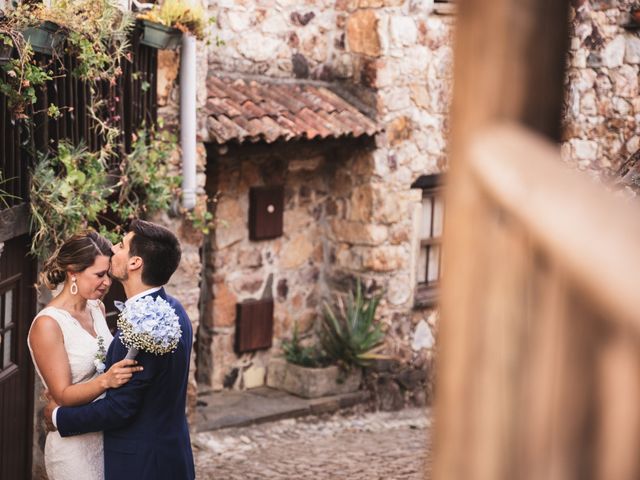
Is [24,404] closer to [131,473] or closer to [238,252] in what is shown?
[131,473]

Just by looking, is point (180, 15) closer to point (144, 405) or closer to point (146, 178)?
point (146, 178)

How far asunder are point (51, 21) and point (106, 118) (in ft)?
3.88

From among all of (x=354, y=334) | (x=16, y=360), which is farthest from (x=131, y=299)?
(x=354, y=334)

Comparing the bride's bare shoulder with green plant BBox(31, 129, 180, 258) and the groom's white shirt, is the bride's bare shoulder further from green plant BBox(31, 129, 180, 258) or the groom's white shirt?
green plant BBox(31, 129, 180, 258)

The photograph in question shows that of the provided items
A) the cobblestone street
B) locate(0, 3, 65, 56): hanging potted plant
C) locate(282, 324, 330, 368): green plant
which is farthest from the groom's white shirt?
locate(282, 324, 330, 368): green plant

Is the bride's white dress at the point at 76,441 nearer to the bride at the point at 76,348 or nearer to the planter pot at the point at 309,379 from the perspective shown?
the bride at the point at 76,348

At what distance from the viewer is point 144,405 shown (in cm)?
387

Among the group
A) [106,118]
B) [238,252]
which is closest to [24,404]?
[106,118]

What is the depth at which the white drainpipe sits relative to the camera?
7332mm

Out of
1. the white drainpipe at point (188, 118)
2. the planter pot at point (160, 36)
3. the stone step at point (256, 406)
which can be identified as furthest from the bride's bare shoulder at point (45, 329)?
the stone step at point (256, 406)

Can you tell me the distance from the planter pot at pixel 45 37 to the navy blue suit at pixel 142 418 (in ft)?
5.81

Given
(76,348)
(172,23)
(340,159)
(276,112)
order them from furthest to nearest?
(340,159), (276,112), (172,23), (76,348)

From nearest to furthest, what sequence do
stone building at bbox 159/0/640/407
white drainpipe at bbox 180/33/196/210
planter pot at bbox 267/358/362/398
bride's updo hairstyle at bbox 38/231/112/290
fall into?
bride's updo hairstyle at bbox 38/231/112/290 < white drainpipe at bbox 180/33/196/210 < stone building at bbox 159/0/640/407 < planter pot at bbox 267/358/362/398

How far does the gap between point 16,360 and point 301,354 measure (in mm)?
4432
